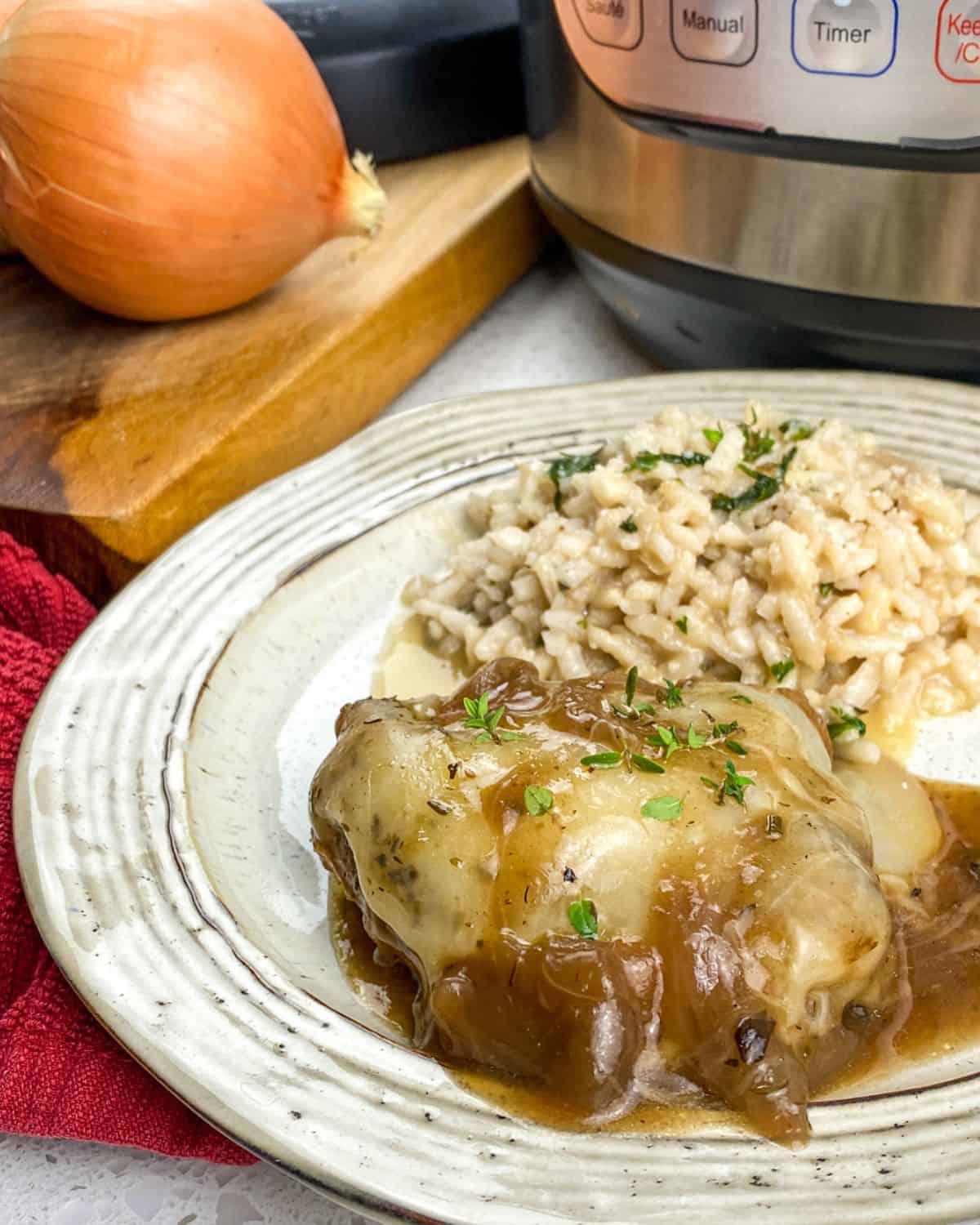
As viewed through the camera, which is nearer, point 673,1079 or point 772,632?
point 673,1079

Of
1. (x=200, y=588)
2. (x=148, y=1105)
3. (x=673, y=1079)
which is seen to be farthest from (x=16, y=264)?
(x=673, y=1079)

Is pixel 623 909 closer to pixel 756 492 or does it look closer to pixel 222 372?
pixel 756 492

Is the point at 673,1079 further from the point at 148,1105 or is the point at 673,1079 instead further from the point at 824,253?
the point at 824,253

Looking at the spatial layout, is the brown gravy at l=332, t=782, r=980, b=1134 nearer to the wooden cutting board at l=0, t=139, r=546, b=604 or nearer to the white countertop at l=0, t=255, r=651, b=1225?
the white countertop at l=0, t=255, r=651, b=1225

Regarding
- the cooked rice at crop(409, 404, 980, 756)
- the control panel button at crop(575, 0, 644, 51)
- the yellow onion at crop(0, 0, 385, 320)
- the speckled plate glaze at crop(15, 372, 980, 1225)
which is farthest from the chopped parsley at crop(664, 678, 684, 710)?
the yellow onion at crop(0, 0, 385, 320)

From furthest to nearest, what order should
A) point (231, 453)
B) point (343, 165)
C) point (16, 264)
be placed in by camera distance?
1. point (16, 264)
2. point (343, 165)
3. point (231, 453)

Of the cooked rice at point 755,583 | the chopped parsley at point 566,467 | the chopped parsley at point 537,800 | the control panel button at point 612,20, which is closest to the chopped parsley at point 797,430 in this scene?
the cooked rice at point 755,583
